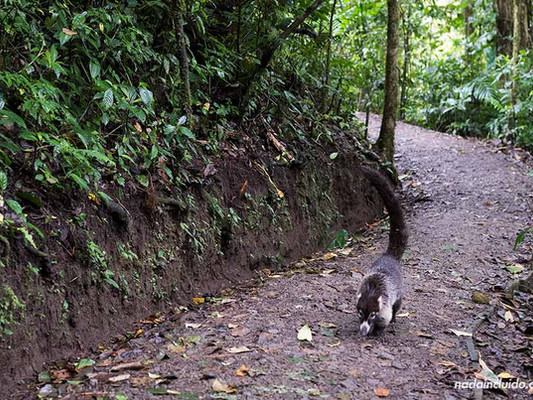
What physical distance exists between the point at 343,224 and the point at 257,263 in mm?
2207

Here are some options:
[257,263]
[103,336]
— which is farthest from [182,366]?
[257,263]

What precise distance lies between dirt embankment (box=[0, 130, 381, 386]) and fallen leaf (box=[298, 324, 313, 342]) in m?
1.26

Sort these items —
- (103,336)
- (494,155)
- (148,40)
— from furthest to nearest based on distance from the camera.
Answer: (494,155) < (148,40) < (103,336)

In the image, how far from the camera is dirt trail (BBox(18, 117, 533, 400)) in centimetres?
329

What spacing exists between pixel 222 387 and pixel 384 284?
170cm

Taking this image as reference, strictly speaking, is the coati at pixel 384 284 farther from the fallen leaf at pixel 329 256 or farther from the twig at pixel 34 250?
the twig at pixel 34 250

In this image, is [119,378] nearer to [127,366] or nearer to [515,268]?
[127,366]

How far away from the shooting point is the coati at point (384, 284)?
402 centimetres

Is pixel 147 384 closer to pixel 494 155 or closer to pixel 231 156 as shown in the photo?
pixel 231 156

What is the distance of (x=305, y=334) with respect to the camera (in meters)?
4.03

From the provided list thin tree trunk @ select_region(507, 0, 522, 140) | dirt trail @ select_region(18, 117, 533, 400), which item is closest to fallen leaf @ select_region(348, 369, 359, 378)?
dirt trail @ select_region(18, 117, 533, 400)

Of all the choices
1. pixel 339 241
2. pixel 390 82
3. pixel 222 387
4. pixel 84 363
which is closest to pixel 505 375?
pixel 222 387

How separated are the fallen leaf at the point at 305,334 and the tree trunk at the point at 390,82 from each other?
217 inches

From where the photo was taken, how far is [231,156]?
597 centimetres
